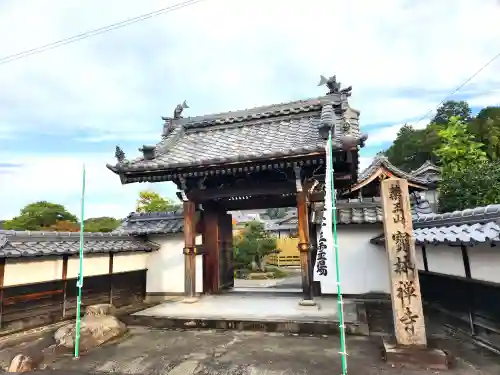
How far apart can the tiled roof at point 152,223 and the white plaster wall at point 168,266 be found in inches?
13.0

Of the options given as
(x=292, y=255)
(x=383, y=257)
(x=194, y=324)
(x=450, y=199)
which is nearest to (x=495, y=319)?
(x=383, y=257)

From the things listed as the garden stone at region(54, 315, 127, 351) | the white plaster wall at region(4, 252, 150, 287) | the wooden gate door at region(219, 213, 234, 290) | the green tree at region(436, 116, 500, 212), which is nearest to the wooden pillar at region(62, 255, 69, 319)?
the white plaster wall at region(4, 252, 150, 287)

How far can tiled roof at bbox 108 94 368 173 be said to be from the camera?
31.4 ft

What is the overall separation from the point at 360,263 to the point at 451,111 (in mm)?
60556

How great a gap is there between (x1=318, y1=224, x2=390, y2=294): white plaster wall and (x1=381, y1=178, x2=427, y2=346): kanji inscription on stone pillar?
4875 mm

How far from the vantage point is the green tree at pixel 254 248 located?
2581 centimetres

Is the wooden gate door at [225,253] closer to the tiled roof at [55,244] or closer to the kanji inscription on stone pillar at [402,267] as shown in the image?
the tiled roof at [55,244]

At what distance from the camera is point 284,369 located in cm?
527

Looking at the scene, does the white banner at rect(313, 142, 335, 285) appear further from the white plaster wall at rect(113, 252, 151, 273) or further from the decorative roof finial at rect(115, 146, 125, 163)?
the white plaster wall at rect(113, 252, 151, 273)

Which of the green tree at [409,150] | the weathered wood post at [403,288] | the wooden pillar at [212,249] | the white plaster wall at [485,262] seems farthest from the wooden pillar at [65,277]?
the green tree at [409,150]

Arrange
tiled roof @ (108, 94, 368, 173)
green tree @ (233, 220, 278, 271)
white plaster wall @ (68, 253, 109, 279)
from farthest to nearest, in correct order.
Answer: green tree @ (233, 220, 278, 271) < tiled roof @ (108, 94, 368, 173) < white plaster wall @ (68, 253, 109, 279)

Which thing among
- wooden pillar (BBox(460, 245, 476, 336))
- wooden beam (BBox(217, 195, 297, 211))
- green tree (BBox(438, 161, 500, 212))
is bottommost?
wooden pillar (BBox(460, 245, 476, 336))

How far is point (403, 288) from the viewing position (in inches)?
231

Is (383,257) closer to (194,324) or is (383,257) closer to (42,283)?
(194,324)
